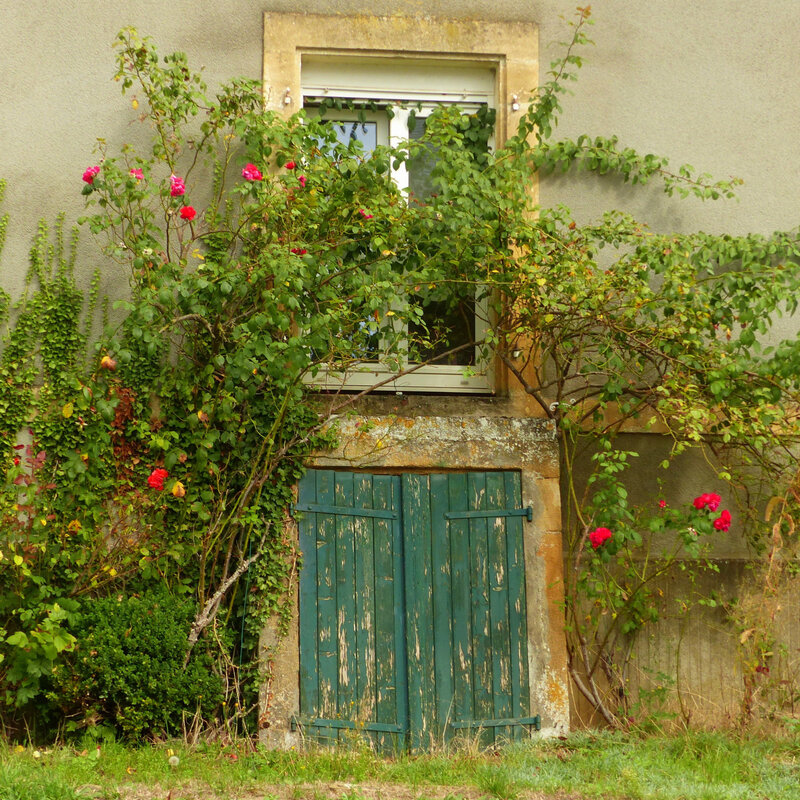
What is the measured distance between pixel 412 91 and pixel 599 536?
10.4 ft

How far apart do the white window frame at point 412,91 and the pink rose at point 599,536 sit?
1.30 m

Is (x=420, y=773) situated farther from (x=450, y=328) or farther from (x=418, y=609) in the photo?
(x=450, y=328)

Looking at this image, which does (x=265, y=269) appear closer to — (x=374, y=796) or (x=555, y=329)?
(x=555, y=329)

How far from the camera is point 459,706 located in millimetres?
6180

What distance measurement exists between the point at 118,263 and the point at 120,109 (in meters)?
0.99

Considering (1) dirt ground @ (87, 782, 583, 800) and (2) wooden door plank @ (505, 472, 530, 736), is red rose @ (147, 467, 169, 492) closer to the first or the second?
(1) dirt ground @ (87, 782, 583, 800)

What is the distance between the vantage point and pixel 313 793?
4.82 metres

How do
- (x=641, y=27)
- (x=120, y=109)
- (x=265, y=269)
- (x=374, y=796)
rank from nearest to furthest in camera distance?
1. (x=374, y=796)
2. (x=265, y=269)
3. (x=120, y=109)
4. (x=641, y=27)

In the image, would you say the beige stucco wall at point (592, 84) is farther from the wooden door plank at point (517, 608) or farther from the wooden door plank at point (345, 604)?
the wooden door plank at point (345, 604)

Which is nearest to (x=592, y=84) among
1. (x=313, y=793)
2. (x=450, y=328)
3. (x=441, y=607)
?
(x=450, y=328)

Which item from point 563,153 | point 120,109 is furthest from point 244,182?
point 563,153

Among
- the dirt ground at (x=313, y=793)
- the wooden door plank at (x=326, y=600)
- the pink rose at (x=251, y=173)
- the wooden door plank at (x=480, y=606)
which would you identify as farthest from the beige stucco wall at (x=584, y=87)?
the dirt ground at (x=313, y=793)

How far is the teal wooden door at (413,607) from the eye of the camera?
612cm

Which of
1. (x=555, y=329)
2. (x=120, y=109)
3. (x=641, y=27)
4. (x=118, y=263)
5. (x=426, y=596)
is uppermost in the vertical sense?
(x=641, y=27)
